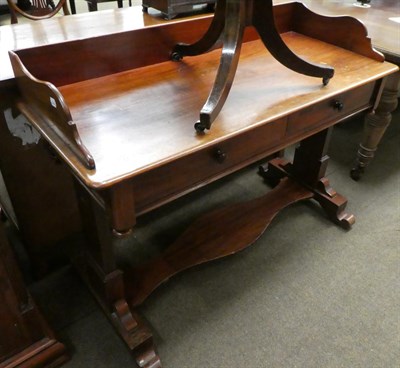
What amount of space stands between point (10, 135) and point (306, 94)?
82 cm

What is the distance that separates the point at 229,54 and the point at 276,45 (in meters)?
0.18

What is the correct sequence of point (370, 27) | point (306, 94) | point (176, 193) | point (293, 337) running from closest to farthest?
1. point (176, 193)
2. point (306, 94)
3. point (293, 337)
4. point (370, 27)

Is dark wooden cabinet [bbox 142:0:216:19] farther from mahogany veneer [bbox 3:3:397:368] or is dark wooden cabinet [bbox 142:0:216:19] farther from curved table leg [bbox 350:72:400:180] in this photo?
curved table leg [bbox 350:72:400:180]

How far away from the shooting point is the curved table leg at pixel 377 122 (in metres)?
1.63

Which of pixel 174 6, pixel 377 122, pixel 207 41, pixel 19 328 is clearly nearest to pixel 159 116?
pixel 207 41

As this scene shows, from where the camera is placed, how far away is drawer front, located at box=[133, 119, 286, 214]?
847 millimetres

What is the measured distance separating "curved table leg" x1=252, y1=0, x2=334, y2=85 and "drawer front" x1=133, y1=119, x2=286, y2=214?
0.17m

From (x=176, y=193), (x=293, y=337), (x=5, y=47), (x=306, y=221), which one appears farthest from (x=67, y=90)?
(x=306, y=221)

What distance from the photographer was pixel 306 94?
1.05 meters

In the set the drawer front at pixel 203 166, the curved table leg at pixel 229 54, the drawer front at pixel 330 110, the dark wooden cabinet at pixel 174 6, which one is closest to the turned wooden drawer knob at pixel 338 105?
the drawer front at pixel 330 110

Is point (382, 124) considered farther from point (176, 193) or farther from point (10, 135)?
point (10, 135)

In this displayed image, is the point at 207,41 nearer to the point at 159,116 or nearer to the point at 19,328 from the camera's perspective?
the point at 159,116

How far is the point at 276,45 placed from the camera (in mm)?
1049

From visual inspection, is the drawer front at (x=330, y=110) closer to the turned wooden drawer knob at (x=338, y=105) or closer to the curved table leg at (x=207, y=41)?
the turned wooden drawer knob at (x=338, y=105)
